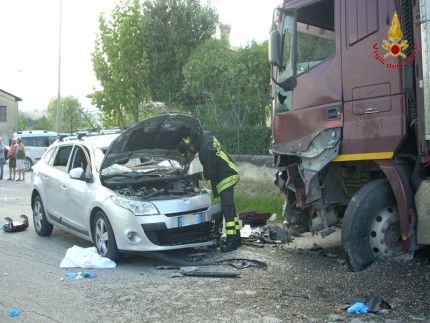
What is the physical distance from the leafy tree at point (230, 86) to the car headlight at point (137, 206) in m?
6.60

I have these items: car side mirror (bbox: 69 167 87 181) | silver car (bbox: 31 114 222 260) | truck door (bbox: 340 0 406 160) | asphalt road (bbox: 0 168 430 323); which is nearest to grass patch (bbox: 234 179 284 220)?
silver car (bbox: 31 114 222 260)

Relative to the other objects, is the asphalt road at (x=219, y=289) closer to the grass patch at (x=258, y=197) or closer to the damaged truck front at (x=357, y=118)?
the damaged truck front at (x=357, y=118)

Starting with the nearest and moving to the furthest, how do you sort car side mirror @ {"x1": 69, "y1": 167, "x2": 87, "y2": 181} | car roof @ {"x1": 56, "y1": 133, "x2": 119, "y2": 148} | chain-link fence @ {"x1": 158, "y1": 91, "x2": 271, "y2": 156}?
1. car side mirror @ {"x1": 69, "y1": 167, "x2": 87, "y2": 181}
2. car roof @ {"x1": 56, "y1": 133, "x2": 119, "y2": 148}
3. chain-link fence @ {"x1": 158, "y1": 91, "x2": 271, "y2": 156}

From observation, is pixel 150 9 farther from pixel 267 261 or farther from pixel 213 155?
pixel 267 261

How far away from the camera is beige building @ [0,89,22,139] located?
5131cm

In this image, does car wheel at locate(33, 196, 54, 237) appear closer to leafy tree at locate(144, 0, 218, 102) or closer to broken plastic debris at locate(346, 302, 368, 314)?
broken plastic debris at locate(346, 302, 368, 314)

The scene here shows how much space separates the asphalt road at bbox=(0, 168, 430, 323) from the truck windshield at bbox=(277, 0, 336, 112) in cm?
204

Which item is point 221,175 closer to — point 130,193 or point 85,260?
point 130,193

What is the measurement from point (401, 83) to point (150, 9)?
14.6m

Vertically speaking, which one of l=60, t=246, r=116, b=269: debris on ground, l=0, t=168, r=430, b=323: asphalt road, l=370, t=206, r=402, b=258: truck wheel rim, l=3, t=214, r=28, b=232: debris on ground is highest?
l=370, t=206, r=402, b=258: truck wheel rim

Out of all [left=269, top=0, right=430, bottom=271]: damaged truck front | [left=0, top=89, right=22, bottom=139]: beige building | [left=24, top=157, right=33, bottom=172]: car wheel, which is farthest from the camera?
[left=0, top=89, right=22, bottom=139]: beige building

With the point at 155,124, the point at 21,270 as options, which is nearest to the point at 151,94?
the point at 155,124

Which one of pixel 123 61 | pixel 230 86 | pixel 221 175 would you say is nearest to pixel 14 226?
pixel 221 175

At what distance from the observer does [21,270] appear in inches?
255
